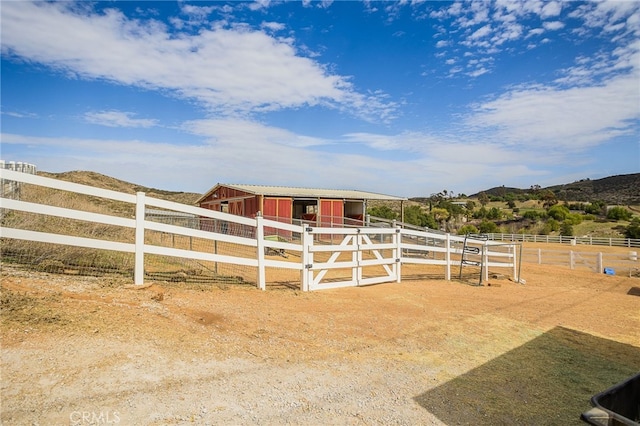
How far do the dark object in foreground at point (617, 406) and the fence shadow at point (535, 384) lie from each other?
72cm

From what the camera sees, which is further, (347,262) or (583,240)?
(583,240)

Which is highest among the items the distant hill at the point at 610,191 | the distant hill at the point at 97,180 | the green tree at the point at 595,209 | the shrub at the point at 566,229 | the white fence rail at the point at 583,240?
the distant hill at the point at 610,191

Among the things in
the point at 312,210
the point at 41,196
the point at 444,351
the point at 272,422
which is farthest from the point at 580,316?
the point at 312,210

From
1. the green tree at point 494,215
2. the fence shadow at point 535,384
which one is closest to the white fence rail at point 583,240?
the green tree at point 494,215

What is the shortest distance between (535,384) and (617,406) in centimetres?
158

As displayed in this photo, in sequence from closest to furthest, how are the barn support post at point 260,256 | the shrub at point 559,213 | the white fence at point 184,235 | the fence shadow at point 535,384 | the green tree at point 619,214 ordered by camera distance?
the fence shadow at point 535,384
the white fence at point 184,235
the barn support post at point 260,256
the green tree at point 619,214
the shrub at point 559,213

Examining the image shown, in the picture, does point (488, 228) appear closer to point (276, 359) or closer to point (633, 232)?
point (633, 232)

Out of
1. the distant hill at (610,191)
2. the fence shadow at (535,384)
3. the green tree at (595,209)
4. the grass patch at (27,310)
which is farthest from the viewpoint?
the distant hill at (610,191)

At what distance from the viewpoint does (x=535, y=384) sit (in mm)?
4152

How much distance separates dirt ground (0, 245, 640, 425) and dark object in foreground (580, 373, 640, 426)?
0.74 m

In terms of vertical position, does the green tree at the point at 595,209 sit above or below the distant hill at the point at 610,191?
below

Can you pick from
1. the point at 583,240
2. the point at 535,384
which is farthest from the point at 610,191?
the point at 535,384

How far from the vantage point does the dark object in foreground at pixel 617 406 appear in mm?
2275

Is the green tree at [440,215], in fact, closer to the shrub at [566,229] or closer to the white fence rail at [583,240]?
the shrub at [566,229]
